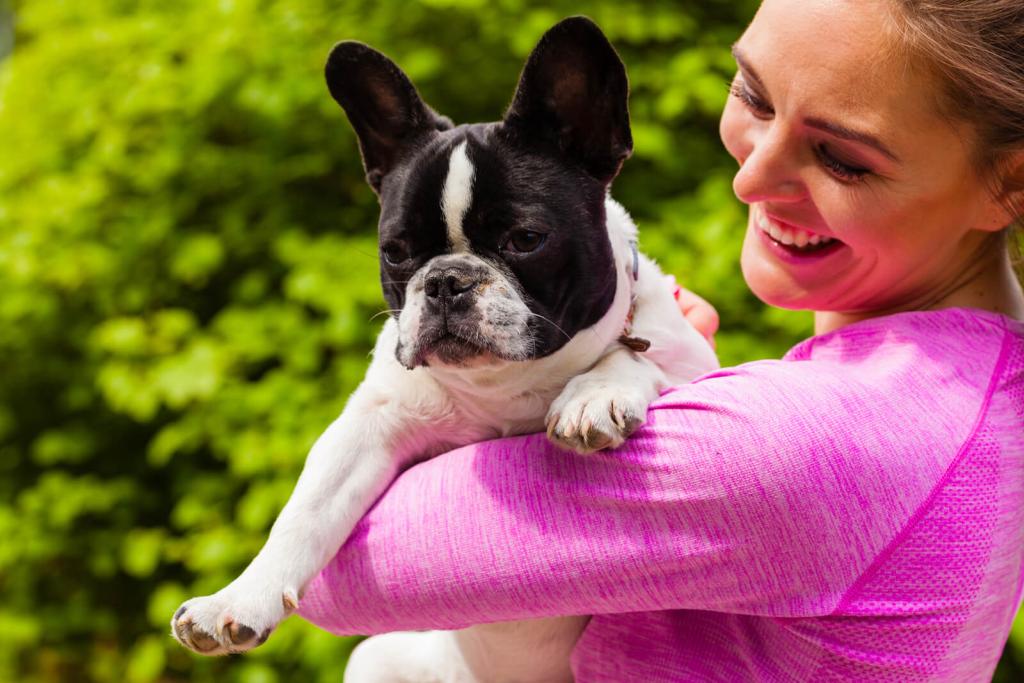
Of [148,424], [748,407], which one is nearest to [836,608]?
[748,407]

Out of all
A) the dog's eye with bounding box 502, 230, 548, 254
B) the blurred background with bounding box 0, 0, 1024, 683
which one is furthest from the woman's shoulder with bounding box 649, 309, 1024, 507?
the blurred background with bounding box 0, 0, 1024, 683

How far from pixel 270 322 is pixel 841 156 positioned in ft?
8.29

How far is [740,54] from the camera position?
1.82 m

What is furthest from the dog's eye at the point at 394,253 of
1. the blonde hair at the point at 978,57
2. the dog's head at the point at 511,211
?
the blonde hair at the point at 978,57

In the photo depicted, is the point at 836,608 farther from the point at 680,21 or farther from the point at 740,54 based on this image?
the point at 680,21

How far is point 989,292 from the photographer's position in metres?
1.83

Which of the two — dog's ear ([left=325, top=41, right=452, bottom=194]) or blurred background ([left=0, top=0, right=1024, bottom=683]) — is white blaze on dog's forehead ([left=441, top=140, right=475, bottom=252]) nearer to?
dog's ear ([left=325, top=41, right=452, bottom=194])

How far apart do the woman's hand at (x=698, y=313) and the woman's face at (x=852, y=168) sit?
401 mm

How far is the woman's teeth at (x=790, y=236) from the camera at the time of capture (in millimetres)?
1870

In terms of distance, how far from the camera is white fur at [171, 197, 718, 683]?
1608mm

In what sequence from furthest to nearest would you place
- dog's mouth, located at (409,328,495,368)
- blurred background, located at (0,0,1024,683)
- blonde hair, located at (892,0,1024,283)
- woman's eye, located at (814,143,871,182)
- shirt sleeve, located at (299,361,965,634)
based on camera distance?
blurred background, located at (0,0,1024,683), dog's mouth, located at (409,328,495,368), woman's eye, located at (814,143,871,182), blonde hair, located at (892,0,1024,283), shirt sleeve, located at (299,361,965,634)

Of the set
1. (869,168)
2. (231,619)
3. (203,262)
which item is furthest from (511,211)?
(203,262)

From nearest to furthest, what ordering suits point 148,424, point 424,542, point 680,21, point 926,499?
point 926,499
point 424,542
point 680,21
point 148,424

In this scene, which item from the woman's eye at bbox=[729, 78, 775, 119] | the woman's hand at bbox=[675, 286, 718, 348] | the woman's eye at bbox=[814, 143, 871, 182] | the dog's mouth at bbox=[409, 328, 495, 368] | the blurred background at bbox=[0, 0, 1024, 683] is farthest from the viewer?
the blurred background at bbox=[0, 0, 1024, 683]
